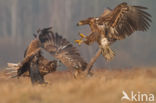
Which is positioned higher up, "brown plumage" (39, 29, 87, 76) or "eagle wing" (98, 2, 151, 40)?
"eagle wing" (98, 2, 151, 40)

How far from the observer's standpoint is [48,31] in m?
9.64

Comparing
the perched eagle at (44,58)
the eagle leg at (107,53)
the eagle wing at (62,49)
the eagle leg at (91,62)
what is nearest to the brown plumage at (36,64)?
the perched eagle at (44,58)

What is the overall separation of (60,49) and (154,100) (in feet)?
14.0

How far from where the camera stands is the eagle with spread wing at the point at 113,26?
8047 millimetres

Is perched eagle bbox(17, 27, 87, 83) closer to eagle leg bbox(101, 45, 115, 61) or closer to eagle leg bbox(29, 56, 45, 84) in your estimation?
eagle leg bbox(29, 56, 45, 84)

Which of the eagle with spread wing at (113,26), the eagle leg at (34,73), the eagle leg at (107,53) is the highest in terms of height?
the eagle with spread wing at (113,26)

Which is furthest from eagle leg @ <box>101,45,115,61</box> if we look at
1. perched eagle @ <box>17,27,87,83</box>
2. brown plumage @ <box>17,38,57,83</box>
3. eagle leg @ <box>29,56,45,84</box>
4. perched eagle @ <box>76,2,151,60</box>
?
eagle leg @ <box>29,56,45,84</box>

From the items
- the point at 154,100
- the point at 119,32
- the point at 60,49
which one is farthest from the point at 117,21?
the point at 154,100

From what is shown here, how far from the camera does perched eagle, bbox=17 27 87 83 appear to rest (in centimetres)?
804

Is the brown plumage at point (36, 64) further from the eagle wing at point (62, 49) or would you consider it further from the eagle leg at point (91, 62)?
the eagle leg at point (91, 62)

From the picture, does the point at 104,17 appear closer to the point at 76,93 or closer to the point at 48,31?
the point at 48,31

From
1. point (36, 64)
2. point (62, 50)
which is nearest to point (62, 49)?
point (62, 50)

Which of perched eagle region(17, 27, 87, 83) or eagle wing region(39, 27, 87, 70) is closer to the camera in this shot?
perched eagle region(17, 27, 87, 83)

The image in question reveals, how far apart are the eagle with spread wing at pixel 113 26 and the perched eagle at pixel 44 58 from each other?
91cm
